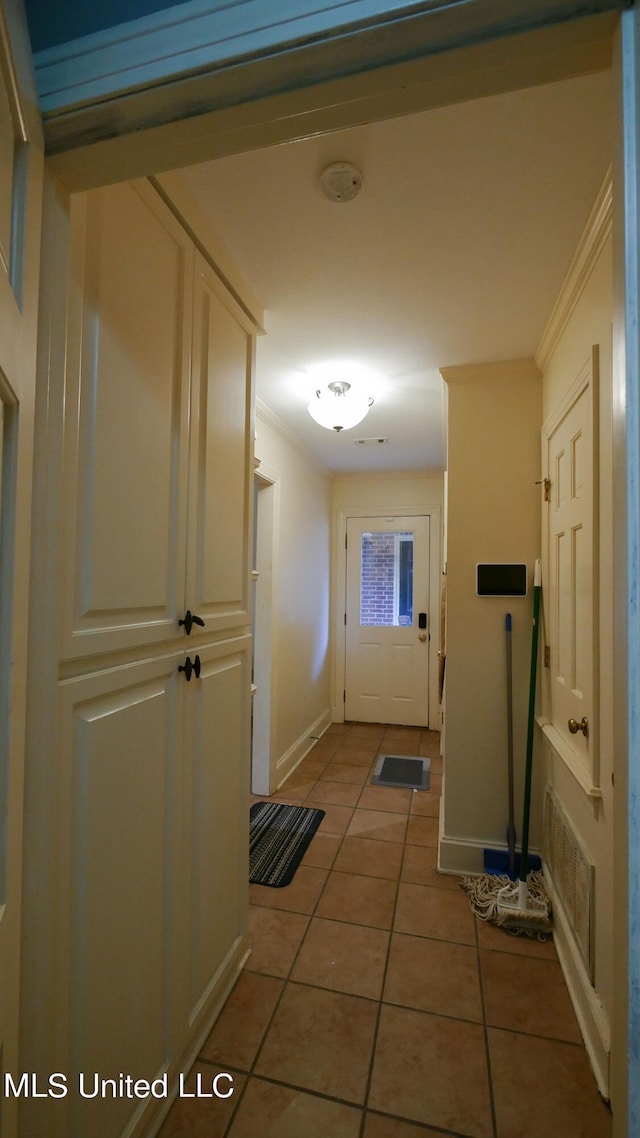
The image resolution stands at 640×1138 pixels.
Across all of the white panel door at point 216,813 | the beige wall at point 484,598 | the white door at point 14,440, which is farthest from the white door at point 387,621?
the white door at point 14,440

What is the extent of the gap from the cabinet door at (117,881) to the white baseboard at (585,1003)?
42.2 inches

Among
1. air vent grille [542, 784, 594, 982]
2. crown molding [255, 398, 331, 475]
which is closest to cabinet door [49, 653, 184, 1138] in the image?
air vent grille [542, 784, 594, 982]

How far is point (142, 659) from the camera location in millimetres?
1119

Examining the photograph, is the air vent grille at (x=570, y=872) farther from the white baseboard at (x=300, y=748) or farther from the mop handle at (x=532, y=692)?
the white baseboard at (x=300, y=748)

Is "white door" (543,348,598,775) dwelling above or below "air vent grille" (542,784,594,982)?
above

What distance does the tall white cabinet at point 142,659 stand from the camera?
0.89m

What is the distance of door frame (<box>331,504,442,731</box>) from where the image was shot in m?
4.49

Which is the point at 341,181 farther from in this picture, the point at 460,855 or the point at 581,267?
the point at 460,855

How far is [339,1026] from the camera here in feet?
4.91

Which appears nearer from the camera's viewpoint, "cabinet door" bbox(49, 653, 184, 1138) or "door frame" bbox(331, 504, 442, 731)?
"cabinet door" bbox(49, 653, 184, 1138)

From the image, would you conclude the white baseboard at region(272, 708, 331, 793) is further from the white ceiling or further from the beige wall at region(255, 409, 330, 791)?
the white ceiling

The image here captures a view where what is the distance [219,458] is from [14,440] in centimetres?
92

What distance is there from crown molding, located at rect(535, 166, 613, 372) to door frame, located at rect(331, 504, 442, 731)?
2402mm

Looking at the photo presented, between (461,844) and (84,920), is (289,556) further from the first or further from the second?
(84,920)
